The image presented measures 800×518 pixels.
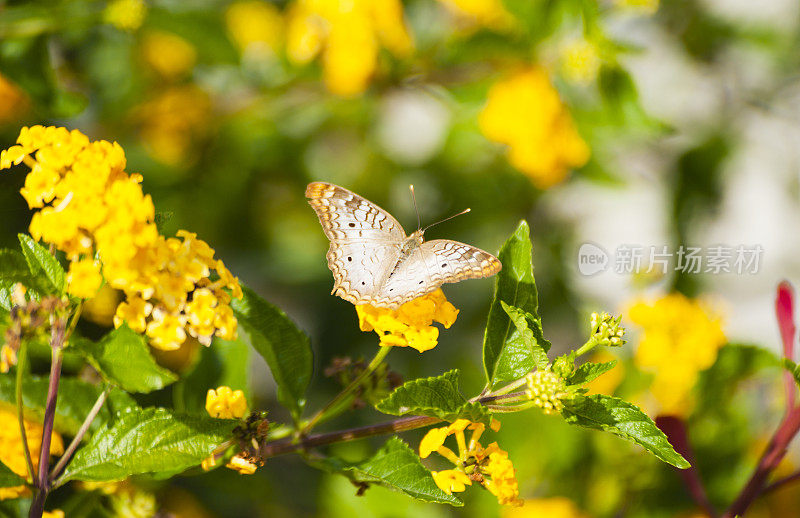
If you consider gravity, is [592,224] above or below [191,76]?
below

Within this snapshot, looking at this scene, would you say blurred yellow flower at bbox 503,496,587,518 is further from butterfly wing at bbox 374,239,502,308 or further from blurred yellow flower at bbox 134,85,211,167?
blurred yellow flower at bbox 134,85,211,167

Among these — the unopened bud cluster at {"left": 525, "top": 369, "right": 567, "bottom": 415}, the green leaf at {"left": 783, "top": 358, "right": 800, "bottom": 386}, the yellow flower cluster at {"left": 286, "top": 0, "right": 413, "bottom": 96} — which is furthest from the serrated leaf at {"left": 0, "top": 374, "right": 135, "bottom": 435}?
the yellow flower cluster at {"left": 286, "top": 0, "right": 413, "bottom": 96}

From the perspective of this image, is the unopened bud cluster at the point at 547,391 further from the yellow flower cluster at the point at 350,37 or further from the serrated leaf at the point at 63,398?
the yellow flower cluster at the point at 350,37

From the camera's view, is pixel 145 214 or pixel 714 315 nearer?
pixel 145 214

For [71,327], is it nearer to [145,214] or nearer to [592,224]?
[145,214]

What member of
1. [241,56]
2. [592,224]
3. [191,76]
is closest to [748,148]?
[592,224]

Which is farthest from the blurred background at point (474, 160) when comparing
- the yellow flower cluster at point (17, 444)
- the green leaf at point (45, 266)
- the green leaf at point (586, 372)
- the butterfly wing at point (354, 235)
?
the green leaf at point (586, 372)

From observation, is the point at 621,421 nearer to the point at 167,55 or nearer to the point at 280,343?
the point at 280,343
